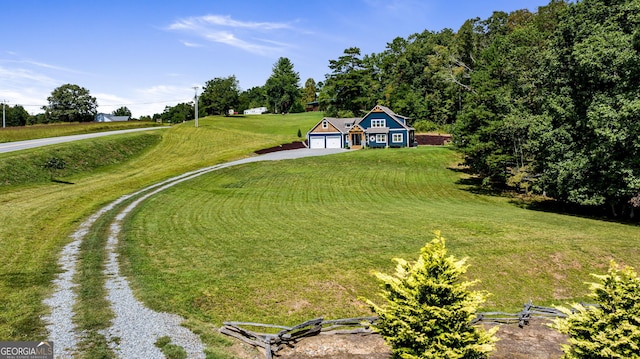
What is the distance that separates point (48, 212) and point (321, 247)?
20.5m

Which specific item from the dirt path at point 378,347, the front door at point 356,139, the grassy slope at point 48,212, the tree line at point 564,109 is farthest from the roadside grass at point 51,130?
the dirt path at point 378,347

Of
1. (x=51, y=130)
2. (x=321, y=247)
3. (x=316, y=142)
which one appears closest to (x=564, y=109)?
(x=321, y=247)

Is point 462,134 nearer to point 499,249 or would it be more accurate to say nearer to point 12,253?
point 499,249

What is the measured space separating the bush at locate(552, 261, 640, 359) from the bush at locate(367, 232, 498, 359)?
2.78 meters

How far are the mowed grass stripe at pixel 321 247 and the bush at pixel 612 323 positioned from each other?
8.23m

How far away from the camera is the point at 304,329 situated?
563 inches

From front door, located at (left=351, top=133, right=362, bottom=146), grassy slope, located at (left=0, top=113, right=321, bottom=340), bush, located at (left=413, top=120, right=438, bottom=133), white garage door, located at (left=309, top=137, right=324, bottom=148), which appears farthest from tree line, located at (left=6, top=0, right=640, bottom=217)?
grassy slope, located at (left=0, top=113, right=321, bottom=340)

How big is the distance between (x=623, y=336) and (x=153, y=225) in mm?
25608

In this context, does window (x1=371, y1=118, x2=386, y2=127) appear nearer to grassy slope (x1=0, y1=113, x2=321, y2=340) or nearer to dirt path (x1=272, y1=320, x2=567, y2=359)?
grassy slope (x1=0, y1=113, x2=321, y2=340)

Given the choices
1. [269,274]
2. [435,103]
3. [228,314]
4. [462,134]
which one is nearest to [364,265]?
[269,274]

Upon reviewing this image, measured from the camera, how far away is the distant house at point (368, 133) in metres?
84.1

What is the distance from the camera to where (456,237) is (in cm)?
2642

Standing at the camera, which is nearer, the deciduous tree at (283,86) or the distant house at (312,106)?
the deciduous tree at (283,86)

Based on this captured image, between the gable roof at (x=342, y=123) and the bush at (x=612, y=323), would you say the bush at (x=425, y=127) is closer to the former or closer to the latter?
the gable roof at (x=342, y=123)
